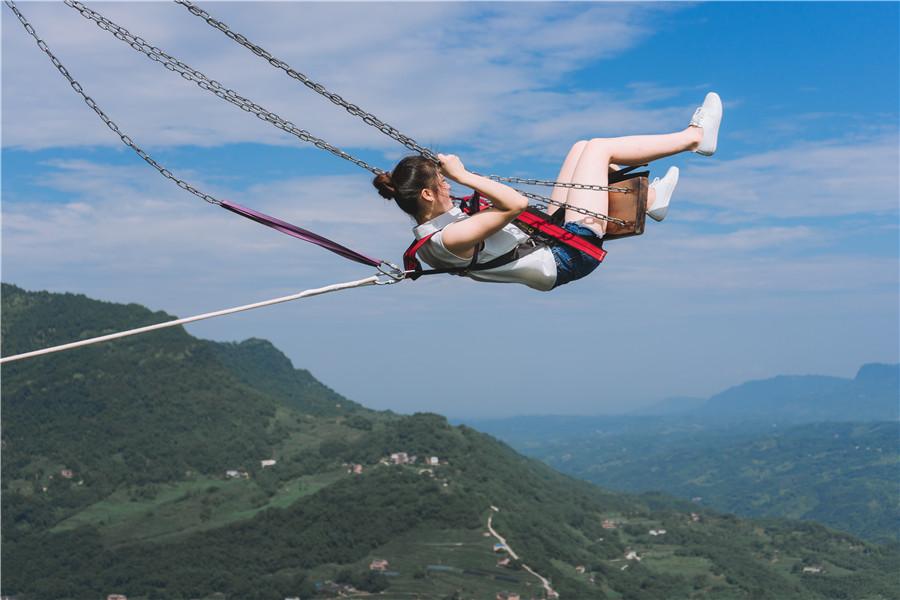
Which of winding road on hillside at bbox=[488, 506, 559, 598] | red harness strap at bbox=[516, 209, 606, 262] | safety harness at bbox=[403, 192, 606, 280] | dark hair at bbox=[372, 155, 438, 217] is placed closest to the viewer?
dark hair at bbox=[372, 155, 438, 217]

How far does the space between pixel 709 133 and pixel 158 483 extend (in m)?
126

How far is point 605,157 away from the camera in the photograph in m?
5.27

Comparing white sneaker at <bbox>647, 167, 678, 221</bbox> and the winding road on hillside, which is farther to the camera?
the winding road on hillside

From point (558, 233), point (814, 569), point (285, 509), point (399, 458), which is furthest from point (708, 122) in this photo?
point (814, 569)

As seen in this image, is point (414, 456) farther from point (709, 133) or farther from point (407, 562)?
point (709, 133)

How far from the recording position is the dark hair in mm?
4895

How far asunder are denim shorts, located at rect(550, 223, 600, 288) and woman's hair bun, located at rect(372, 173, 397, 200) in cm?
93

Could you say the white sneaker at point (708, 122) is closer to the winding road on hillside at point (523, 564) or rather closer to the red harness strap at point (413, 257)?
the red harness strap at point (413, 257)

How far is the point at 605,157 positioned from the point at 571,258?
575mm

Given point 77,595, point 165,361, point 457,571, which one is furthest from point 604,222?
point 165,361

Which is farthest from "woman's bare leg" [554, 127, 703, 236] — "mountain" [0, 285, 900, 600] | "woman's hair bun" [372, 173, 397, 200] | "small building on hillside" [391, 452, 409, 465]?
"small building on hillside" [391, 452, 409, 465]

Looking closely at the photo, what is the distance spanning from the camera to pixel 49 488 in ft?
394

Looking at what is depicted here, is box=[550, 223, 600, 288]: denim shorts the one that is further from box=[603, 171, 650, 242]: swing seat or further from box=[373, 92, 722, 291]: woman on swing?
box=[603, 171, 650, 242]: swing seat

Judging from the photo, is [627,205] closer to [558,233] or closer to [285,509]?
[558,233]
